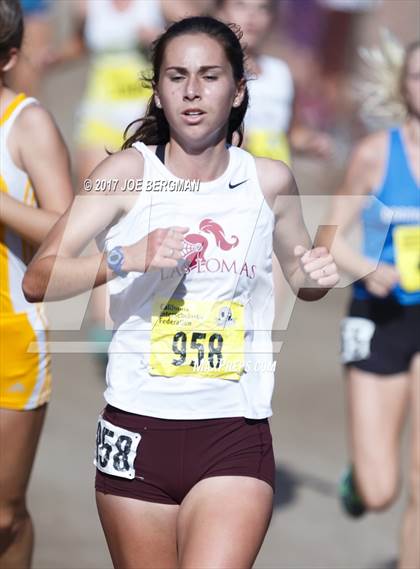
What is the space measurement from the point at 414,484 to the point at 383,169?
1.29 metres

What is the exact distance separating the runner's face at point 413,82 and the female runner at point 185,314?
1.93 meters

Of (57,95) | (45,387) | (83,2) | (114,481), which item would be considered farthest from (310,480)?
(57,95)

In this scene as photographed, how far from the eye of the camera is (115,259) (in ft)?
11.4

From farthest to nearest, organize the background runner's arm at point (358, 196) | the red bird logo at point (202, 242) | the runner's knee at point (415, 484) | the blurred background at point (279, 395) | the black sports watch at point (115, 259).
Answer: the blurred background at point (279, 395)
the background runner's arm at point (358, 196)
the runner's knee at point (415, 484)
the red bird logo at point (202, 242)
the black sports watch at point (115, 259)

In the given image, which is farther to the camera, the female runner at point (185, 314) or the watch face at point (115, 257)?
the female runner at point (185, 314)

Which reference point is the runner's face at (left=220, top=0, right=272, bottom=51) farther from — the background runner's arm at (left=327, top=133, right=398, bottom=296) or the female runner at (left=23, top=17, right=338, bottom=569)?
the female runner at (left=23, top=17, right=338, bottom=569)

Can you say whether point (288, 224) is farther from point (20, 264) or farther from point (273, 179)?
point (20, 264)

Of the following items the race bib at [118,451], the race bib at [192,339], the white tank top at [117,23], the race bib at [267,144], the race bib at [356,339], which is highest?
the white tank top at [117,23]

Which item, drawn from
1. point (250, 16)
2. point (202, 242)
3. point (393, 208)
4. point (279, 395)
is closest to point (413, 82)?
point (393, 208)

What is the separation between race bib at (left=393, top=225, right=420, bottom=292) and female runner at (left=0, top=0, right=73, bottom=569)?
1.67m

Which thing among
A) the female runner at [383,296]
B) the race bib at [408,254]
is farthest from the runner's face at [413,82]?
the race bib at [408,254]

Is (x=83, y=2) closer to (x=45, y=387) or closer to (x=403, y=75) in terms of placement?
(x=403, y=75)

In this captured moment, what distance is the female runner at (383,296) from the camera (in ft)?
18.3

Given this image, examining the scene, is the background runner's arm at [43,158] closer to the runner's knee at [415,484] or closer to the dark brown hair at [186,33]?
the dark brown hair at [186,33]
